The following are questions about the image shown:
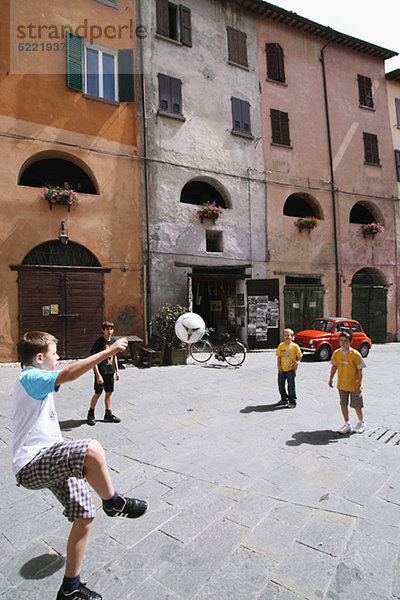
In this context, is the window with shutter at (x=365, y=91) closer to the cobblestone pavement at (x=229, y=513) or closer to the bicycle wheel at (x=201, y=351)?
the bicycle wheel at (x=201, y=351)

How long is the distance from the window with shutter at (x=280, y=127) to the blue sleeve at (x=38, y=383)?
15770 mm

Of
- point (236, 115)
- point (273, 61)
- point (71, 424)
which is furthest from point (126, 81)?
point (71, 424)

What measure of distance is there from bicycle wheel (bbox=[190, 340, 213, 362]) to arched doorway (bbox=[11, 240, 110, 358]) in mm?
3166

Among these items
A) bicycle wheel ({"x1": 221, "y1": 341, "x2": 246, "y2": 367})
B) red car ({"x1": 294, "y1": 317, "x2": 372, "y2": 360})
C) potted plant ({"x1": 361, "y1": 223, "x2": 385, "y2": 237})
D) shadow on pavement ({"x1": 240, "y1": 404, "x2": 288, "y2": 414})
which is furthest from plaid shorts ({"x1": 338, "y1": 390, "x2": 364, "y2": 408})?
potted plant ({"x1": 361, "y1": 223, "x2": 385, "y2": 237})

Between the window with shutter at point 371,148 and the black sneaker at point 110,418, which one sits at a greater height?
the window with shutter at point 371,148

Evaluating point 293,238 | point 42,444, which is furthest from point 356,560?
point 293,238

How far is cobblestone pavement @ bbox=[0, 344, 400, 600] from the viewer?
236 centimetres

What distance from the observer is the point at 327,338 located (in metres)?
12.3

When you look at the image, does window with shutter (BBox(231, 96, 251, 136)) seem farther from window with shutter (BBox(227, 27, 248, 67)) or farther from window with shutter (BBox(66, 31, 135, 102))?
window with shutter (BBox(66, 31, 135, 102))

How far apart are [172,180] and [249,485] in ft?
37.7

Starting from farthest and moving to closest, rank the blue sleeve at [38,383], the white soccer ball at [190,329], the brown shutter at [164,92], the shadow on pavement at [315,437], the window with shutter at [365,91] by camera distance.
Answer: the window with shutter at [365,91], the brown shutter at [164,92], the white soccer ball at [190,329], the shadow on pavement at [315,437], the blue sleeve at [38,383]

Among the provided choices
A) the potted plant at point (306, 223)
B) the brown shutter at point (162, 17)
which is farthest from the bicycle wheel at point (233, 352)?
the brown shutter at point (162, 17)

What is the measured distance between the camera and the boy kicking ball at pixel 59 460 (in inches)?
84.2

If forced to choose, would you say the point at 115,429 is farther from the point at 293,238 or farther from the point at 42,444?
the point at 293,238
